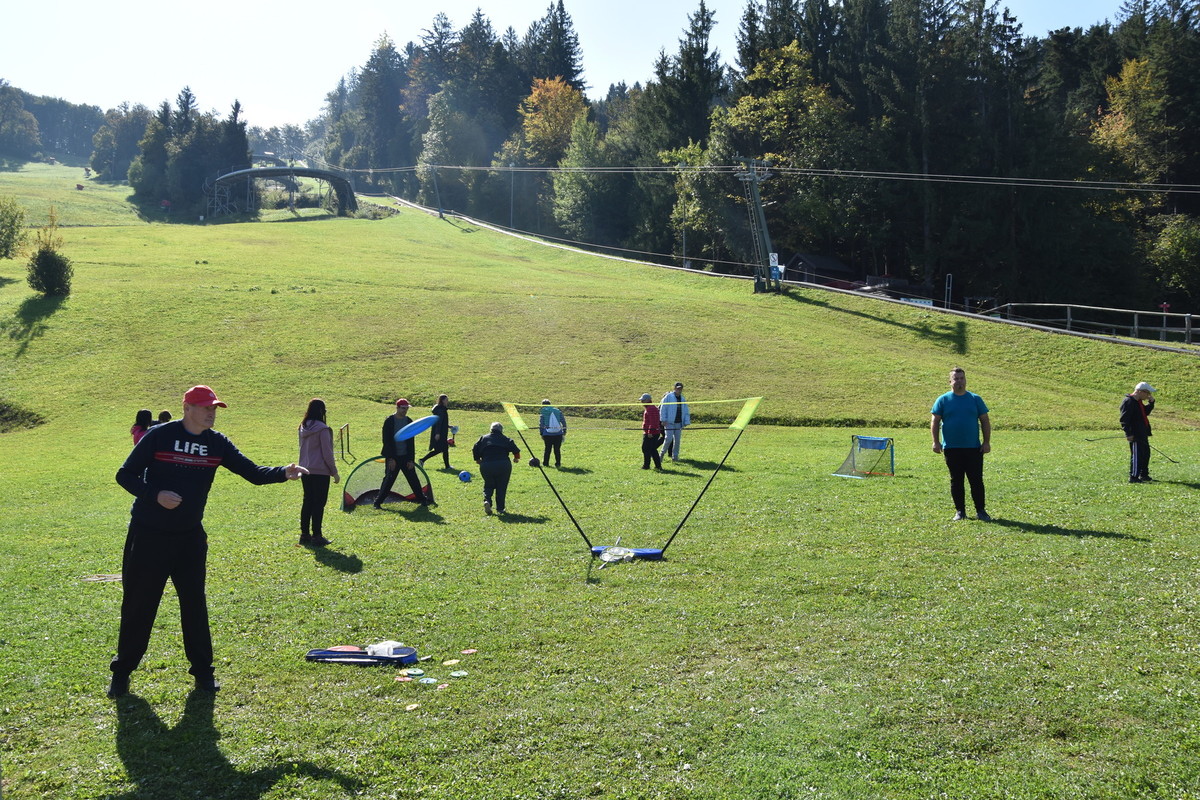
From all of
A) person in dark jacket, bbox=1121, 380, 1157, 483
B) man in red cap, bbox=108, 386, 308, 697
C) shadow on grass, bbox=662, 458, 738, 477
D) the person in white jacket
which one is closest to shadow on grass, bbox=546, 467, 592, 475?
shadow on grass, bbox=662, 458, 738, 477

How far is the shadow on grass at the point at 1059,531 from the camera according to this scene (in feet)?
40.8

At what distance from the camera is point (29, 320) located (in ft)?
140

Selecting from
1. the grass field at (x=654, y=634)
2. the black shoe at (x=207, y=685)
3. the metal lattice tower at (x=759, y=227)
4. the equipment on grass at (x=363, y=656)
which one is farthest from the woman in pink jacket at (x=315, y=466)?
the metal lattice tower at (x=759, y=227)

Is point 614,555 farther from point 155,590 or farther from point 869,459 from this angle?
point 869,459

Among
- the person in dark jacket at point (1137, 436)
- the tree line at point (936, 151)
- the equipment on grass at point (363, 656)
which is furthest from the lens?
the tree line at point (936, 151)

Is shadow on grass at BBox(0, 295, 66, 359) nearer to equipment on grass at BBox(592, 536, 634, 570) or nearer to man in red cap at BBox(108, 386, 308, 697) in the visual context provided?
equipment on grass at BBox(592, 536, 634, 570)

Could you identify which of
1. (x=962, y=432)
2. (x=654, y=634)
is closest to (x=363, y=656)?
(x=654, y=634)

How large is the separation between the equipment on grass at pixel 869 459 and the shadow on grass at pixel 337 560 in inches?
461

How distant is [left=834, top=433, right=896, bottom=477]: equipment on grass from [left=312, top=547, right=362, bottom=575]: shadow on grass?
1171cm

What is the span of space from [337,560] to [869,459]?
12.6 meters

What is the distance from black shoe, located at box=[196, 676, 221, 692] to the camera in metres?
7.46

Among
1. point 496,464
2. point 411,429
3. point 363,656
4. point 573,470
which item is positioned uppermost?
point 411,429

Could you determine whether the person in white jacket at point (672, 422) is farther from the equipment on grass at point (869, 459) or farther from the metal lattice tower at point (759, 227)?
the metal lattice tower at point (759, 227)

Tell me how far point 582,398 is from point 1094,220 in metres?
49.9
